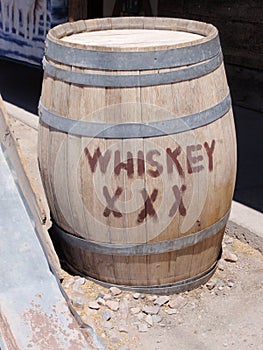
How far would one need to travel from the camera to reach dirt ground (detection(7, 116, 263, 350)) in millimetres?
3012

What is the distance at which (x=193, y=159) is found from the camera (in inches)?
115

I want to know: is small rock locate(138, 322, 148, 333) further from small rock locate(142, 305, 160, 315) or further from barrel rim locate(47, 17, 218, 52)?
barrel rim locate(47, 17, 218, 52)

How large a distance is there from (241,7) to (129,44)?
3.58m

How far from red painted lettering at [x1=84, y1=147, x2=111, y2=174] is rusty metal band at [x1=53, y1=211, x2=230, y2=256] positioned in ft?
1.40

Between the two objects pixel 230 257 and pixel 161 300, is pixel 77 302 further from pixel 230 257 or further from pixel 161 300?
pixel 230 257

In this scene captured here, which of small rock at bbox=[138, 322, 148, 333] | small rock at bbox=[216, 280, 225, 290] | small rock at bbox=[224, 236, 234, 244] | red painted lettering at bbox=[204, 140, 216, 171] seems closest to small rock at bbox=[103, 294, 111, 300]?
small rock at bbox=[138, 322, 148, 333]

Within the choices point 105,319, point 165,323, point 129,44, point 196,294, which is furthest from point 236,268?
point 129,44

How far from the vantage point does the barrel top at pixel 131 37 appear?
10.2 feet

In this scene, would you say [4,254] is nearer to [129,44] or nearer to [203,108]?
[203,108]

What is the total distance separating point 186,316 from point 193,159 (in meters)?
0.84

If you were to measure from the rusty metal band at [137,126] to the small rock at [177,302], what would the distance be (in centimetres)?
95

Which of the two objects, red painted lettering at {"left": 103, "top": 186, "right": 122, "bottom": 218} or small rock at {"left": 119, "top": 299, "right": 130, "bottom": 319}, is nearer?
red painted lettering at {"left": 103, "top": 186, "right": 122, "bottom": 218}

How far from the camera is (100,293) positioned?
129 inches

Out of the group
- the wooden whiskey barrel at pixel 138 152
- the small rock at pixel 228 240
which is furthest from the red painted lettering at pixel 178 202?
the small rock at pixel 228 240
